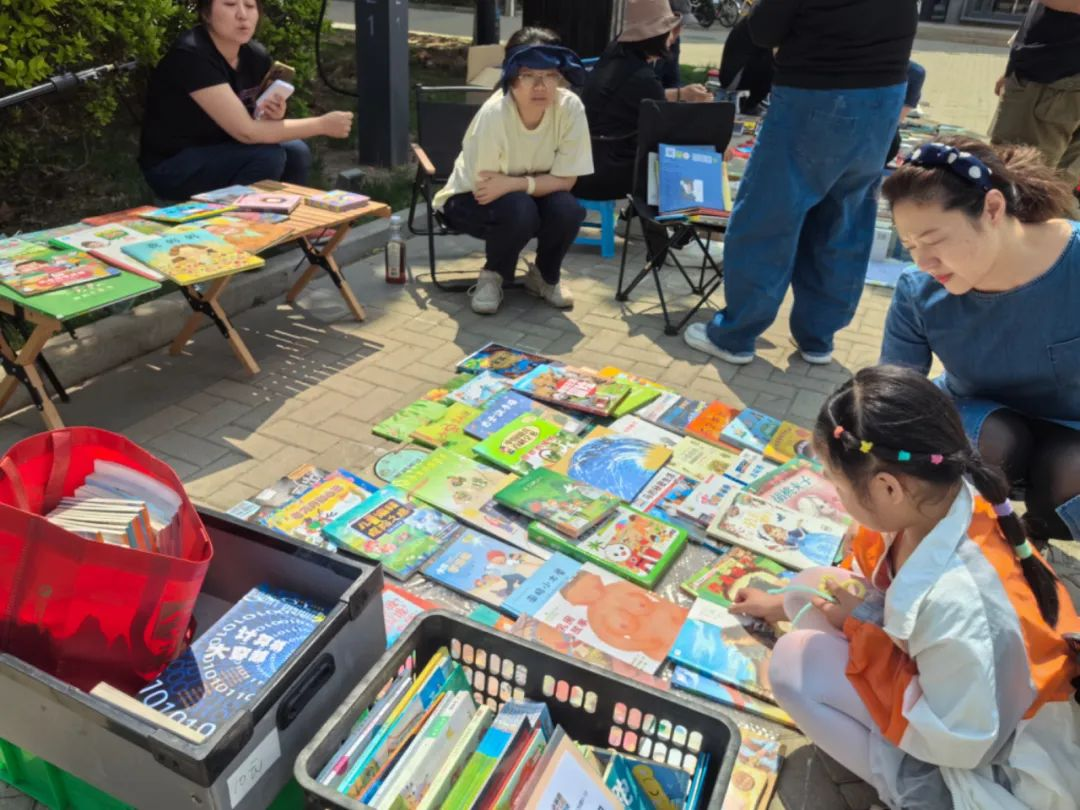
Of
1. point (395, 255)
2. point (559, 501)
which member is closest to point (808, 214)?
point (559, 501)

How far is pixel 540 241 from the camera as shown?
432 cm

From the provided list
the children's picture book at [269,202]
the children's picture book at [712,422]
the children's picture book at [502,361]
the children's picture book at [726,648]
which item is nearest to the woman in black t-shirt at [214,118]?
the children's picture book at [269,202]

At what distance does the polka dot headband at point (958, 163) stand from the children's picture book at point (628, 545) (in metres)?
1.29

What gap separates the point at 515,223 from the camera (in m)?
4.09

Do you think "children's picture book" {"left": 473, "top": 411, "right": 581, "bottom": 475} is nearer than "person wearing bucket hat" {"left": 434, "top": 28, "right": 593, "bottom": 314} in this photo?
Yes

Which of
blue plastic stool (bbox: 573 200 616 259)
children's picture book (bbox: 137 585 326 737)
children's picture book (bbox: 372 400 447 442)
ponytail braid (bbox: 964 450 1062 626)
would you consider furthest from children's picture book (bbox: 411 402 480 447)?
blue plastic stool (bbox: 573 200 616 259)

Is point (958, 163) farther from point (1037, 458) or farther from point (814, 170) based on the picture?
point (814, 170)

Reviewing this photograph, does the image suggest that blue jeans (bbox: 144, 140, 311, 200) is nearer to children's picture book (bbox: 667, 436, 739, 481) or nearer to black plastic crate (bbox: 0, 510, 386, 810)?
children's picture book (bbox: 667, 436, 739, 481)

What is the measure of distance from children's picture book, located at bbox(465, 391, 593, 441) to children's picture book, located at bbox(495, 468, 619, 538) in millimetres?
372

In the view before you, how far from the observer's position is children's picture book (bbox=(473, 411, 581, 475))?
9.78ft

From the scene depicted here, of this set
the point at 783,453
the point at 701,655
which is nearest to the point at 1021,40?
the point at 783,453

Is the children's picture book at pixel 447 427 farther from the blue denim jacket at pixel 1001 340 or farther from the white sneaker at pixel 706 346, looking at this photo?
the blue denim jacket at pixel 1001 340

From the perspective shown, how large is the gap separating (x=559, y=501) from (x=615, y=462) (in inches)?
14.6

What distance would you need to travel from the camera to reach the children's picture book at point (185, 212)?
3.30m
